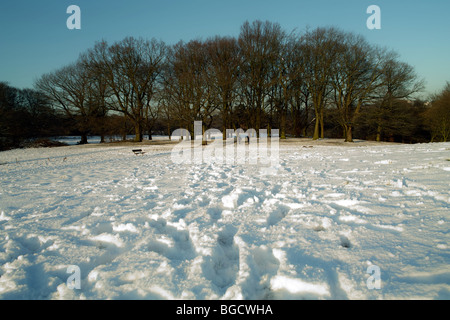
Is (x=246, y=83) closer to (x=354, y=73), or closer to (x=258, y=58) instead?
(x=258, y=58)

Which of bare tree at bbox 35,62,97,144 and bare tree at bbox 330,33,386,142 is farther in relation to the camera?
bare tree at bbox 35,62,97,144

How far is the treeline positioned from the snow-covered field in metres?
16.5

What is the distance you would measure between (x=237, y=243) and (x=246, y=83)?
24490mm

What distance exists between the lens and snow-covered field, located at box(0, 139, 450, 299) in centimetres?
151

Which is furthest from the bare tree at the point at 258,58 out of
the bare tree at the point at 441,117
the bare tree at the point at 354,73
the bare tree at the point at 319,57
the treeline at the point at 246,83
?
the bare tree at the point at 441,117

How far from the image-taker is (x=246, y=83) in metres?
24.2

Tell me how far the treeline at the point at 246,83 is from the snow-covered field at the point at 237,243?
1652cm

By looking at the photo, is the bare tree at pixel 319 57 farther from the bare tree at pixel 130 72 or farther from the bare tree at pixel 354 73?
the bare tree at pixel 130 72

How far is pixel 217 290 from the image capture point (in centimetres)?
151

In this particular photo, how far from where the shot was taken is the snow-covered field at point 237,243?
4.95ft

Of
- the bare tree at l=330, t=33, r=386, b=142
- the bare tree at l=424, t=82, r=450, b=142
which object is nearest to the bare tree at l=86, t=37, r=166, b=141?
the bare tree at l=330, t=33, r=386, b=142

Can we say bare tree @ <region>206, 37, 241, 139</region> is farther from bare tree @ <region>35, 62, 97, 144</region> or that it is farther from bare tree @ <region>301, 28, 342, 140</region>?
bare tree @ <region>35, 62, 97, 144</region>

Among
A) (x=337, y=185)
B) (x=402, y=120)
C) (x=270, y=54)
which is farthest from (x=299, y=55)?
(x=337, y=185)

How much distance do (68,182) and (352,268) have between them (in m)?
6.38
